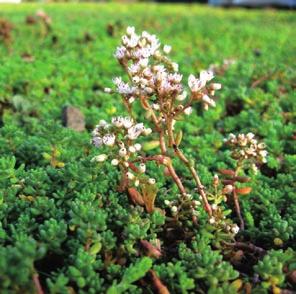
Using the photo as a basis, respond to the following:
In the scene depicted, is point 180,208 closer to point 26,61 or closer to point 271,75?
point 271,75

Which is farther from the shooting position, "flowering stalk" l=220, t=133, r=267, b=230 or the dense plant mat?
"flowering stalk" l=220, t=133, r=267, b=230

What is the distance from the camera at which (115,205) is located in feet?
7.64

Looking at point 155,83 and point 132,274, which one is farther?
point 155,83

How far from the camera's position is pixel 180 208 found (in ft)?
7.77

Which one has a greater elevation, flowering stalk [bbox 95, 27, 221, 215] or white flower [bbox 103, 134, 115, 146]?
flowering stalk [bbox 95, 27, 221, 215]

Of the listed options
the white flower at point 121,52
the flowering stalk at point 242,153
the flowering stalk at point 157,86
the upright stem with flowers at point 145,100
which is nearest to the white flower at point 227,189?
the flowering stalk at point 242,153

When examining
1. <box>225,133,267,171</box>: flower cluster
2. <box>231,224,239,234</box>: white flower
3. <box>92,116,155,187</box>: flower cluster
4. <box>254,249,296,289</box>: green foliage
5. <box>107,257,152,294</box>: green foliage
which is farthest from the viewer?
<box>225,133,267,171</box>: flower cluster

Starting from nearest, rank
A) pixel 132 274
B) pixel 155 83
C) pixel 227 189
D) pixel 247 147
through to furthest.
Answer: pixel 132 274, pixel 155 83, pixel 227 189, pixel 247 147

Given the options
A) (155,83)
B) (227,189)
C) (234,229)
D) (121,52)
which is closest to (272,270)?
(234,229)

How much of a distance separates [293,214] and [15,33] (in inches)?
200

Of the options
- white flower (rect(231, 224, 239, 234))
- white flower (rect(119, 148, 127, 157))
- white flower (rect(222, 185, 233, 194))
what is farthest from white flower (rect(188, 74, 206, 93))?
white flower (rect(231, 224, 239, 234))

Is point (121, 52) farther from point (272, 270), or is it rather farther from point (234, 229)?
point (272, 270)

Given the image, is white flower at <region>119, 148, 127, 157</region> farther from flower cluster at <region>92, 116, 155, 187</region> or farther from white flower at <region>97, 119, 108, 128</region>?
white flower at <region>97, 119, 108, 128</region>

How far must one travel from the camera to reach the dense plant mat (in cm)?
202
